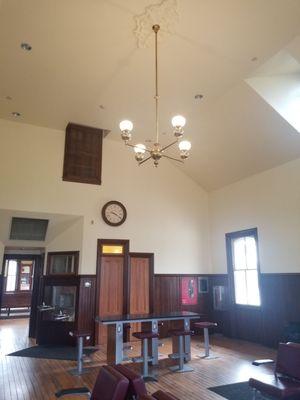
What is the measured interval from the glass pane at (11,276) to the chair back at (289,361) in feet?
38.4

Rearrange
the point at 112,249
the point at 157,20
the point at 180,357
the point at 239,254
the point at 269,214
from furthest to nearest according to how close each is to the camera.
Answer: the point at 239,254 < the point at 112,249 < the point at 269,214 < the point at 180,357 < the point at 157,20

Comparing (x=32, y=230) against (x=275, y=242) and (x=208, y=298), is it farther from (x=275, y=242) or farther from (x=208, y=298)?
(x=275, y=242)

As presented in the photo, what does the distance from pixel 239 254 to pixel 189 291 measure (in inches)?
67.1

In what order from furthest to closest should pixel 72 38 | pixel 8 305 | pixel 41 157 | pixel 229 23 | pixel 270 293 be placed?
pixel 8 305 < pixel 41 157 < pixel 270 293 < pixel 72 38 < pixel 229 23

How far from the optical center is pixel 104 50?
16.4ft

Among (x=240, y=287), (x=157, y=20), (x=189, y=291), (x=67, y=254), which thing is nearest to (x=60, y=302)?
(x=67, y=254)

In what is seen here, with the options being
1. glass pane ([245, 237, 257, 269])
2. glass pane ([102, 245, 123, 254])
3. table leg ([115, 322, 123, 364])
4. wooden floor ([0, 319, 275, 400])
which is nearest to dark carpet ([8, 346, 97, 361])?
wooden floor ([0, 319, 275, 400])

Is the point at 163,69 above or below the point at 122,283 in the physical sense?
above

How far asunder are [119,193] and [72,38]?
4.16 meters

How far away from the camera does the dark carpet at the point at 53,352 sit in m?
6.32

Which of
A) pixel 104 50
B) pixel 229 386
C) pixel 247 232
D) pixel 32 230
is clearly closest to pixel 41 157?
pixel 32 230

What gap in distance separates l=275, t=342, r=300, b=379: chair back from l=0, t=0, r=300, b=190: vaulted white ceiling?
4144mm

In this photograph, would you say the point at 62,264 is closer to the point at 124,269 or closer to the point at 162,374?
the point at 124,269

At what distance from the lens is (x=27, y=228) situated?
767cm
